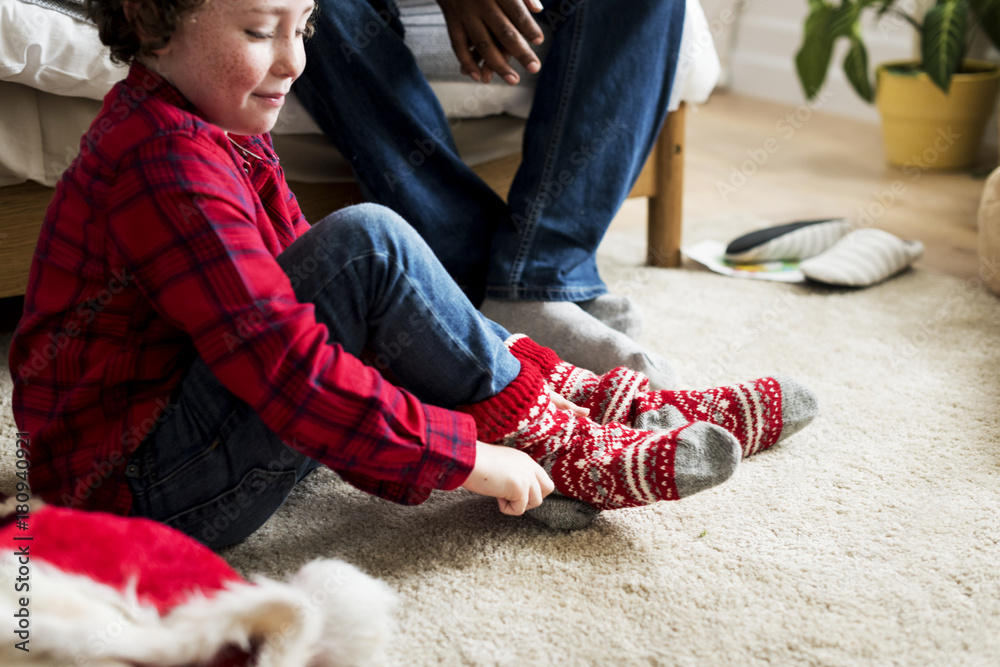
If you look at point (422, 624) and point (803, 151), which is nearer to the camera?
point (422, 624)

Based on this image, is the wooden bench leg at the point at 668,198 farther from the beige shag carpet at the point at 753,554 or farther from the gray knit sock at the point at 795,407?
the gray knit sock at the point at 795,407

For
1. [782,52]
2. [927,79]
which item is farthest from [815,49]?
[782,52]

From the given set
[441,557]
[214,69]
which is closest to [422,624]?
[441,557]

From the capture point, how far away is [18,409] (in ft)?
2.34

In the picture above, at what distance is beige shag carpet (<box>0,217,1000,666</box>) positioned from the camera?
0.66 meters

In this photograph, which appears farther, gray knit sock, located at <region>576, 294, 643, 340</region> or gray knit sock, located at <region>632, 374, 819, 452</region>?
gray knit sock, located at <region>576, 294, 643, 340</region>

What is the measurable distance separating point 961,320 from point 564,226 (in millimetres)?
612

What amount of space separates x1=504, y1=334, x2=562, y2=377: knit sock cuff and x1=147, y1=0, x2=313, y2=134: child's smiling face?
0.32 meters

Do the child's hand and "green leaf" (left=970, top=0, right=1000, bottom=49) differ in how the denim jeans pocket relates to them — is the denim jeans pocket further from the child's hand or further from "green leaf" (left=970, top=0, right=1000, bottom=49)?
"green leaf" (left=970, top=0, right=1000, bottom=49)

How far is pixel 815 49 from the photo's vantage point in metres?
2.06

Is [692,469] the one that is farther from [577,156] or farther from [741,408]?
[577,156]

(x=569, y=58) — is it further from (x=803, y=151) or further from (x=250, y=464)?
(x=803, y=151)

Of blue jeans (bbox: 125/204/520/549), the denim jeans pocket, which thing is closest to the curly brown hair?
blue jeans (bbox: 125/204/520/549)

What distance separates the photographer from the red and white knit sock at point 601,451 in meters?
0.75
